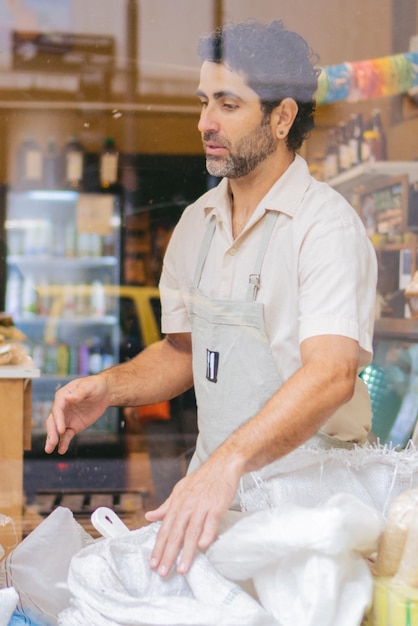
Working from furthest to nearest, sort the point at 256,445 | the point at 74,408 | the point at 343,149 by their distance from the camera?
the point at 343,149
the point at 74,408
the point at 256,445

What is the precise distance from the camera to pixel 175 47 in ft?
12.0

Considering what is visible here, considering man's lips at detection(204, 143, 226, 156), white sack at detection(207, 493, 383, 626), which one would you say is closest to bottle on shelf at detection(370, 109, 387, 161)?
man's lips at detection(204, 143, 226, 156)

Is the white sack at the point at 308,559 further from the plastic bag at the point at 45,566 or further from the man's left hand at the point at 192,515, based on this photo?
the plastic bag at the point at 45,566

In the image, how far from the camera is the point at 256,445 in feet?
3.65

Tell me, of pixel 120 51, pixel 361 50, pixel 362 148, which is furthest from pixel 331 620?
pixel 120 51

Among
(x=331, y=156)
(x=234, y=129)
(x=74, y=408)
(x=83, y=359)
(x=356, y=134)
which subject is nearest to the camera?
(x=234, y=129)

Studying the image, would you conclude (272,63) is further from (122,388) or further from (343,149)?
(343,149)

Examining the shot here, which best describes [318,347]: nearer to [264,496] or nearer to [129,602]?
[264,496]

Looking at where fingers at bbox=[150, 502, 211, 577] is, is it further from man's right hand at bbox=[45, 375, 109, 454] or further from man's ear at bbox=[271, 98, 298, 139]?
man's ear at bbox=[271, 98, 298, 139]

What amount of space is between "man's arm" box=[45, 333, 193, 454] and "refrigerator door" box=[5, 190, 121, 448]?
3305 millimetres

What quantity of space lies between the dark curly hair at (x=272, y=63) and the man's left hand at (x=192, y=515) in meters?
0.57

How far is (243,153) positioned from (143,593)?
66 cm

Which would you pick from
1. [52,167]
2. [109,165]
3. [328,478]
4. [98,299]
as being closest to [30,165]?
[52,167]

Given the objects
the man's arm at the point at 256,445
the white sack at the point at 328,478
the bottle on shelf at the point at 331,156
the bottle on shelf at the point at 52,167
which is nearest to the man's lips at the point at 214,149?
the man's arm at the point at 256,445
